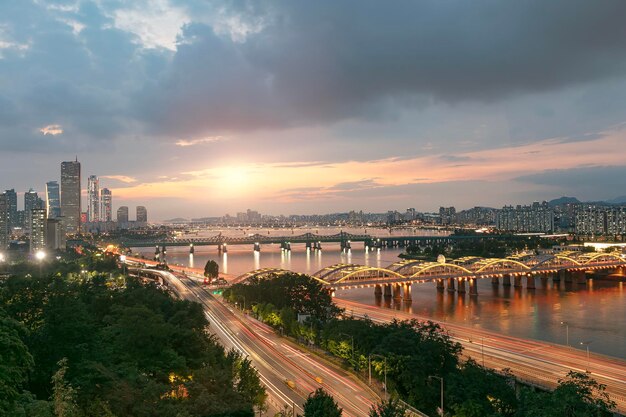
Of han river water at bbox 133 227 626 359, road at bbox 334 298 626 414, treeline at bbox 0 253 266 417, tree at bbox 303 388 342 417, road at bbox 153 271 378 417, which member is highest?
treeline at bbox 0 253 266 417

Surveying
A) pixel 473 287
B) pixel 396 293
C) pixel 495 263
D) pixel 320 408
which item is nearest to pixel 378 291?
pixel 396 293

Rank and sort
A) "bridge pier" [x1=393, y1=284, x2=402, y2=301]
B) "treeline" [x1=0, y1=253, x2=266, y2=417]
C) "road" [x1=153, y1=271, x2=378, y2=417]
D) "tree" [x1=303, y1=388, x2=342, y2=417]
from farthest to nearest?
"bridge pier" [x1=393, y1=284, x2=402, y2=301] → "road" [x1=153, y1=271, x2=378, y2=417] → "tree" [x1=303, y1=388, x2=342, y2=417] → "treeline" [x1=0, y1=253, x2=266, y2=417]

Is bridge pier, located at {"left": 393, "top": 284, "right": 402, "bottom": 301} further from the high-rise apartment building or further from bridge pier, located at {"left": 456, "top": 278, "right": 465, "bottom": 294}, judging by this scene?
the high-rise apartment building

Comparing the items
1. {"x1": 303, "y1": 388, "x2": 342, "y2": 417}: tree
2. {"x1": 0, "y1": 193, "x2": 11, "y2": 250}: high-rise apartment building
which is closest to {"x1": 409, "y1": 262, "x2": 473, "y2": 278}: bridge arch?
{"x1": 303, "y1": 388, "x2": 342, "y2": 417}: tree

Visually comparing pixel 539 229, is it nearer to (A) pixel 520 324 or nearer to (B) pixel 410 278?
(B) pixel 410 278

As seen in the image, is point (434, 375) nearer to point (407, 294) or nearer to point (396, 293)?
point (407, 294)

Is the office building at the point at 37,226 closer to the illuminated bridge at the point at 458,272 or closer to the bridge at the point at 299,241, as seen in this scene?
the bridge at the point at 299,241
